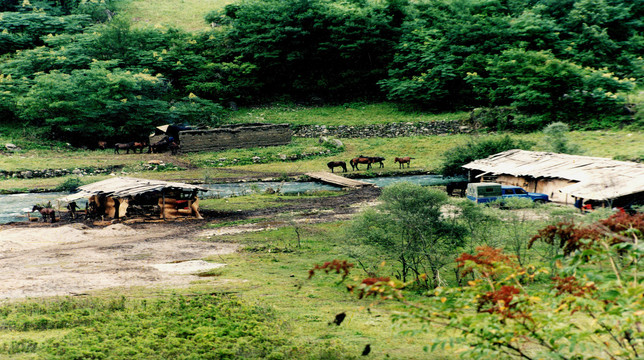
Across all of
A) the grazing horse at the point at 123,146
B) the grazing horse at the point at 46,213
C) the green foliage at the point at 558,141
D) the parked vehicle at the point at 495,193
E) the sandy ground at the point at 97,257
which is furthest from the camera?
the grazing horse at the point at 123,146

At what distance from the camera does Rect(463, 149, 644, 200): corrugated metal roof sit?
72.7ft

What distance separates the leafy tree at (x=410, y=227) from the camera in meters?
15.8

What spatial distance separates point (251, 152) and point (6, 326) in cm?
3399

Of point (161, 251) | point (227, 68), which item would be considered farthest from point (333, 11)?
point (161, 251)

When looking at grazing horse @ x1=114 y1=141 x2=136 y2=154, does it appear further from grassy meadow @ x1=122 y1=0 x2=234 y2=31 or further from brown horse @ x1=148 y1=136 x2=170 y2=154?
grassy meadow @ x1=122 y1=0 x2=234 y2=31

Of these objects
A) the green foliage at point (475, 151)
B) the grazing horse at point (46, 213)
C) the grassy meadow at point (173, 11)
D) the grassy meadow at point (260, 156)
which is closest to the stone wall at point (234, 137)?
the grassy meadow at point (260, 156)

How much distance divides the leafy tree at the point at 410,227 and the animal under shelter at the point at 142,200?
13.7m

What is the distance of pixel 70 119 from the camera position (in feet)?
160

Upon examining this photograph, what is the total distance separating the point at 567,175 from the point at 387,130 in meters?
26.7

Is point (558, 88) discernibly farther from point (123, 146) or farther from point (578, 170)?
point (123, 146)

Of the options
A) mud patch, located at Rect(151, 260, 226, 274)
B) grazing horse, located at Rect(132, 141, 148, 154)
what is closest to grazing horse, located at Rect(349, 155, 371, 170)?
grazing horse, located at Rect(132, 141, 148, 154)

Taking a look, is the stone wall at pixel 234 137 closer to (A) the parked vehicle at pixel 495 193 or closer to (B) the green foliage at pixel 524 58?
(B) the green foliage at pixel 524 58

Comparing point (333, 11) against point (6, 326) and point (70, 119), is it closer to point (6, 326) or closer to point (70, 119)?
point (70, 119)

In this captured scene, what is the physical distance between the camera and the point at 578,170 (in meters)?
25.2
